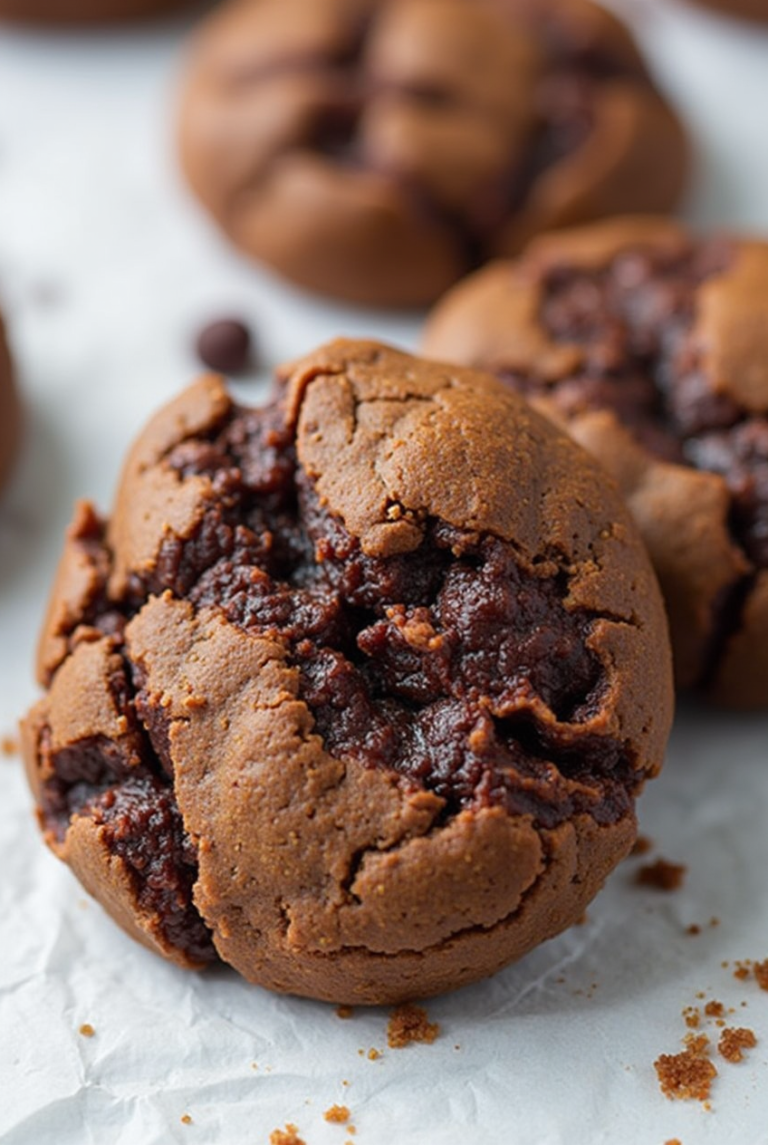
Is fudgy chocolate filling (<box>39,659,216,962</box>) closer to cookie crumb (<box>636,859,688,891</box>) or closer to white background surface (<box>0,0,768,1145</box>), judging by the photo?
white background surface (<box>0,0,768,1145</box>)

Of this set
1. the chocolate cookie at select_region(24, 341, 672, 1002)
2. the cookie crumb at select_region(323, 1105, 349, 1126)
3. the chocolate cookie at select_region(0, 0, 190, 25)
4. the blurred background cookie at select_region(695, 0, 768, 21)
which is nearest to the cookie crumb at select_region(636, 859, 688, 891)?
the chocolate cookie at select_region(24, 341, 672, 1002)

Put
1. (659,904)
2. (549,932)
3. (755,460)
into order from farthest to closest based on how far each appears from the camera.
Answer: (755,460) → (659,904) → (549,932)

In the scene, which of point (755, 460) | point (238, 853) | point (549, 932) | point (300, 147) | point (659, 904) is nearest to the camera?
point (238, 853)

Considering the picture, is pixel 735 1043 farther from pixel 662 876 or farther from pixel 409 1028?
pixel 409 1028

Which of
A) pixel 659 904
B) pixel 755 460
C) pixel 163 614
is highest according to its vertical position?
pixel 163 614

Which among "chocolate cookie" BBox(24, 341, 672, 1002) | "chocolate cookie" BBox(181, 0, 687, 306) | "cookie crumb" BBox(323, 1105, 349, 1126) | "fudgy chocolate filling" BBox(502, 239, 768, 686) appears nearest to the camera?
"chocolate cookie" BBox(24, 341, 672, 1002)

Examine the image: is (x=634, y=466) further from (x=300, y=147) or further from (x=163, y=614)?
(x=300, y=147)

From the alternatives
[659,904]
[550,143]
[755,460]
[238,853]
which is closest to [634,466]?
[755,460]
